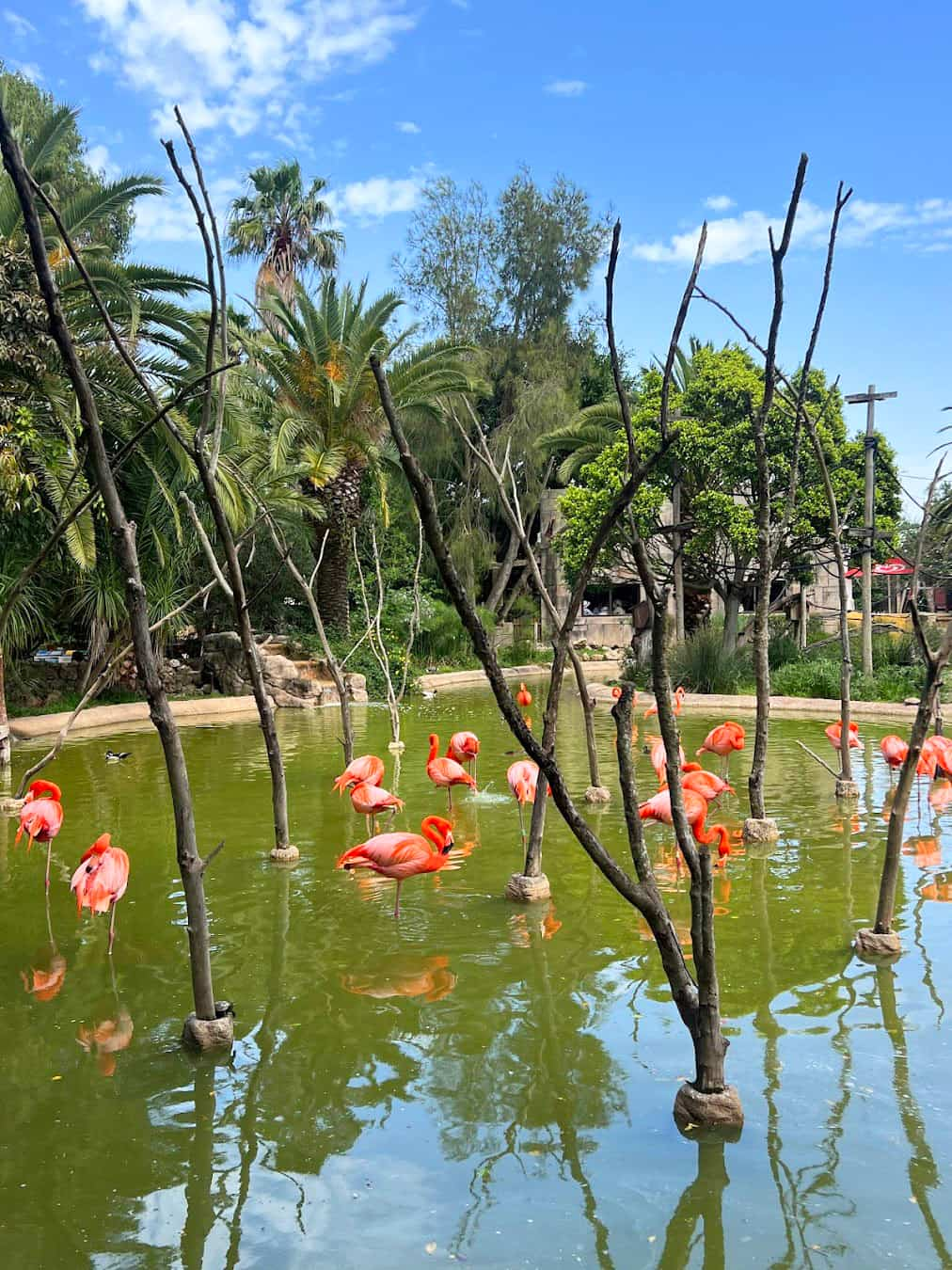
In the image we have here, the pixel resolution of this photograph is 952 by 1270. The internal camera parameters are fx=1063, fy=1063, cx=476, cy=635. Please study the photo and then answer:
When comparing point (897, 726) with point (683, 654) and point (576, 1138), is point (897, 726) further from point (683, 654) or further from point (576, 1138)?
point (576, 1138)

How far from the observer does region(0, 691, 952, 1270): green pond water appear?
317 cm

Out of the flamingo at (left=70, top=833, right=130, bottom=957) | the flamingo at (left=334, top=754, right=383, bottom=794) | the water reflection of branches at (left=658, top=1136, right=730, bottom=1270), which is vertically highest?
the flamingo at (left=334, top=754, right=383, bottom=794)

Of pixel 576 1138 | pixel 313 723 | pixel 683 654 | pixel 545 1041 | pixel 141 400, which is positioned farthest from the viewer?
pixel 683 654

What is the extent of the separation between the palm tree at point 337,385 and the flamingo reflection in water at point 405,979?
584 inches

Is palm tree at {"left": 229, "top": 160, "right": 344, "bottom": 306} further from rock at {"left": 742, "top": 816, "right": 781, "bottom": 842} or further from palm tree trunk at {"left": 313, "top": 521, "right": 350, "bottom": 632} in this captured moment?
rock at {"left": 742, "top": 816, "right": 781, "bottom": 842}

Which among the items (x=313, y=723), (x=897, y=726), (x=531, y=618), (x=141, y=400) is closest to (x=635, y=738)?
(x=897, y=726)

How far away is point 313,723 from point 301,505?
4.77 meters

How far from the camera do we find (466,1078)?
4152 millimetres

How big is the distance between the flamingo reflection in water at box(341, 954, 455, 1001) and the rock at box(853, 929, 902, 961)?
2.08 metres

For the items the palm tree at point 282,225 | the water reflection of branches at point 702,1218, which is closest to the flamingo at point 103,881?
the water reflection of branches at point 702,1218

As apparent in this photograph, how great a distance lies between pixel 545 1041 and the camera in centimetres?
447

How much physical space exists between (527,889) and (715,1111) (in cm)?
281

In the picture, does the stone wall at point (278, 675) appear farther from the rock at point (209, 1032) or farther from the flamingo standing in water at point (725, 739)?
the rock at point (209, 1032)

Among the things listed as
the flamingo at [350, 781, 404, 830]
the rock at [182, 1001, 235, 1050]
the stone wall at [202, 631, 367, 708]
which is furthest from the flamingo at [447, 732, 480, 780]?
the stone wall at [202, 631, 367, 708]
